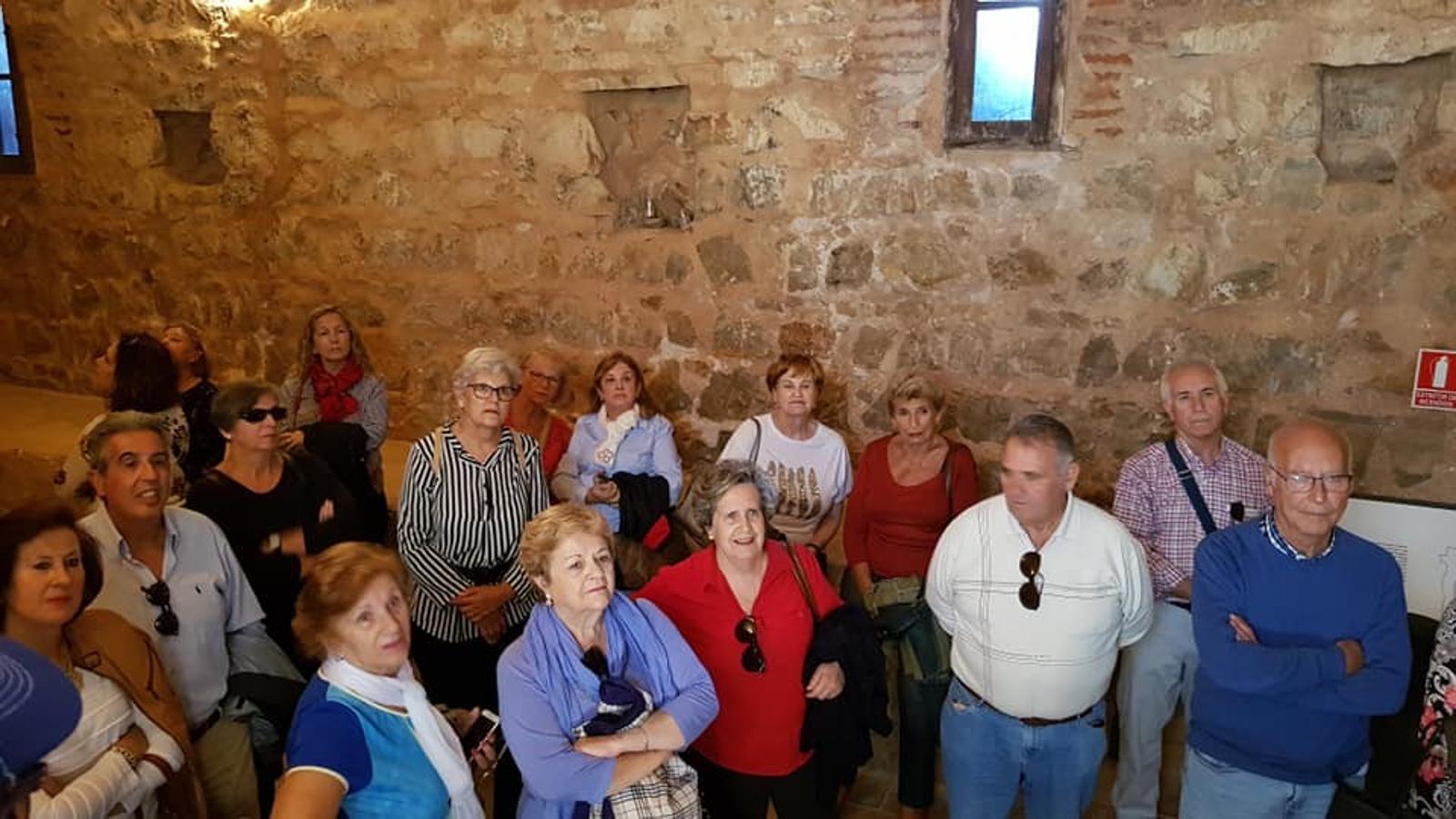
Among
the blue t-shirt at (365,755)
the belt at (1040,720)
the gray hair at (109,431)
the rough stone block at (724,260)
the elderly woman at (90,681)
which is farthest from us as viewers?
the rough stone block at (724,260)

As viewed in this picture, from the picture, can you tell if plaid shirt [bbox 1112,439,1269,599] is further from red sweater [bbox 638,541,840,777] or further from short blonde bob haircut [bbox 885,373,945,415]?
red sweater [bbox 638,541,840,777]

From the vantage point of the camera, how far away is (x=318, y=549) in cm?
311

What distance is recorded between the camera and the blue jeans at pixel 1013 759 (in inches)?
99.3

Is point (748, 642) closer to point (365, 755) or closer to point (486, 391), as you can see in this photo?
point (365, 755)

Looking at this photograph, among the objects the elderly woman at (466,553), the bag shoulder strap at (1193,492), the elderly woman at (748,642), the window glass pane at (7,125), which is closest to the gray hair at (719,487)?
the elderly woman at (748,642)

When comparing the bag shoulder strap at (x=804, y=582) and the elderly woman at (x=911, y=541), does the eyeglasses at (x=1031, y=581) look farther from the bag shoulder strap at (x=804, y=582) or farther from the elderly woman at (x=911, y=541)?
the elderly woman at (x=911, y=541)

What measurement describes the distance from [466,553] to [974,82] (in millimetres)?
2600

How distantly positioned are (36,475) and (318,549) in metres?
3.01

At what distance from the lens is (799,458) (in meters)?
3.61

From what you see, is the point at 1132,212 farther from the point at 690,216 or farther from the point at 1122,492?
the point at 690,216

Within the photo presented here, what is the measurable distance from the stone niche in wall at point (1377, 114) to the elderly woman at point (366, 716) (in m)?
3.40

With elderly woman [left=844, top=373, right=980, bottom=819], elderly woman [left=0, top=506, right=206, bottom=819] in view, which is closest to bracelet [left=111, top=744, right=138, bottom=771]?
elderly woman [left=0, top=506, right=206, bottom=819]

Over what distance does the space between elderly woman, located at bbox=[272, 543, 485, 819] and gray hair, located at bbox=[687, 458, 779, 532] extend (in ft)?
2.42

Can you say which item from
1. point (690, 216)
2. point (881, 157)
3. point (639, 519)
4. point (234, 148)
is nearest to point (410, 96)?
point (234, 148)
